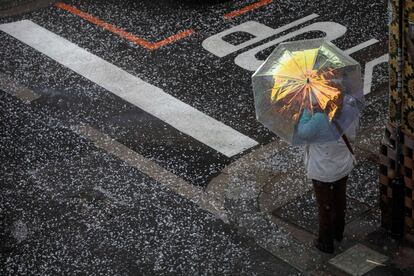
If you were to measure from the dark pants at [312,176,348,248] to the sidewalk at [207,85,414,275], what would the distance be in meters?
0.17

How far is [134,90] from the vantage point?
11.3 m

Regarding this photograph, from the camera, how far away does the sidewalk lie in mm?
8031

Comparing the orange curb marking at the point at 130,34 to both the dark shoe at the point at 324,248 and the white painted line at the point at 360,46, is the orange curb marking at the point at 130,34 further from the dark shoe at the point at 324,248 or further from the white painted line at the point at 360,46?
the dark shoe at the point at 324,248

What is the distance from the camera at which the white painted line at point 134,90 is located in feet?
33.4

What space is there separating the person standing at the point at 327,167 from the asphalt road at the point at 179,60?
1.76m

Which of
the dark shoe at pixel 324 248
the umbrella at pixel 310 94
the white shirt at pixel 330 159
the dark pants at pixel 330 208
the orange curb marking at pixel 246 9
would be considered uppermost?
the umbrella at pixel 310 94

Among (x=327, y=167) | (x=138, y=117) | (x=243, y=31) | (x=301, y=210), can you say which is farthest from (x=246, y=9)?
(x=327, y=167)

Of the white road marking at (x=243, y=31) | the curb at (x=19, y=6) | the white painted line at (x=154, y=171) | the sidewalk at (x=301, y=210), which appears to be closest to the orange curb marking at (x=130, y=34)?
the white road marking at (x=243, y=31)

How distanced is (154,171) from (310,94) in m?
2.77

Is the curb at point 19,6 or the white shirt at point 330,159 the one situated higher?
the white shirt at point 330,159

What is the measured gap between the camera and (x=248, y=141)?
33.2 ft

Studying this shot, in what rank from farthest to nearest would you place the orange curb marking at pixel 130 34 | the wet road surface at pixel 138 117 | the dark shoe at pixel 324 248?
the orange curb marking at pixel 130 34, the wet road surface at pixel 138 117, the dark shoe at pixel 324 248

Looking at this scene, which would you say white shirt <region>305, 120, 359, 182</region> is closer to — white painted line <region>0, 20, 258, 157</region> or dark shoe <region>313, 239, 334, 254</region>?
dark shoe <region>313, 239, 334, 254</region>

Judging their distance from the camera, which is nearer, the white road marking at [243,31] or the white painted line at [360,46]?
the white painted line at [360,46]
